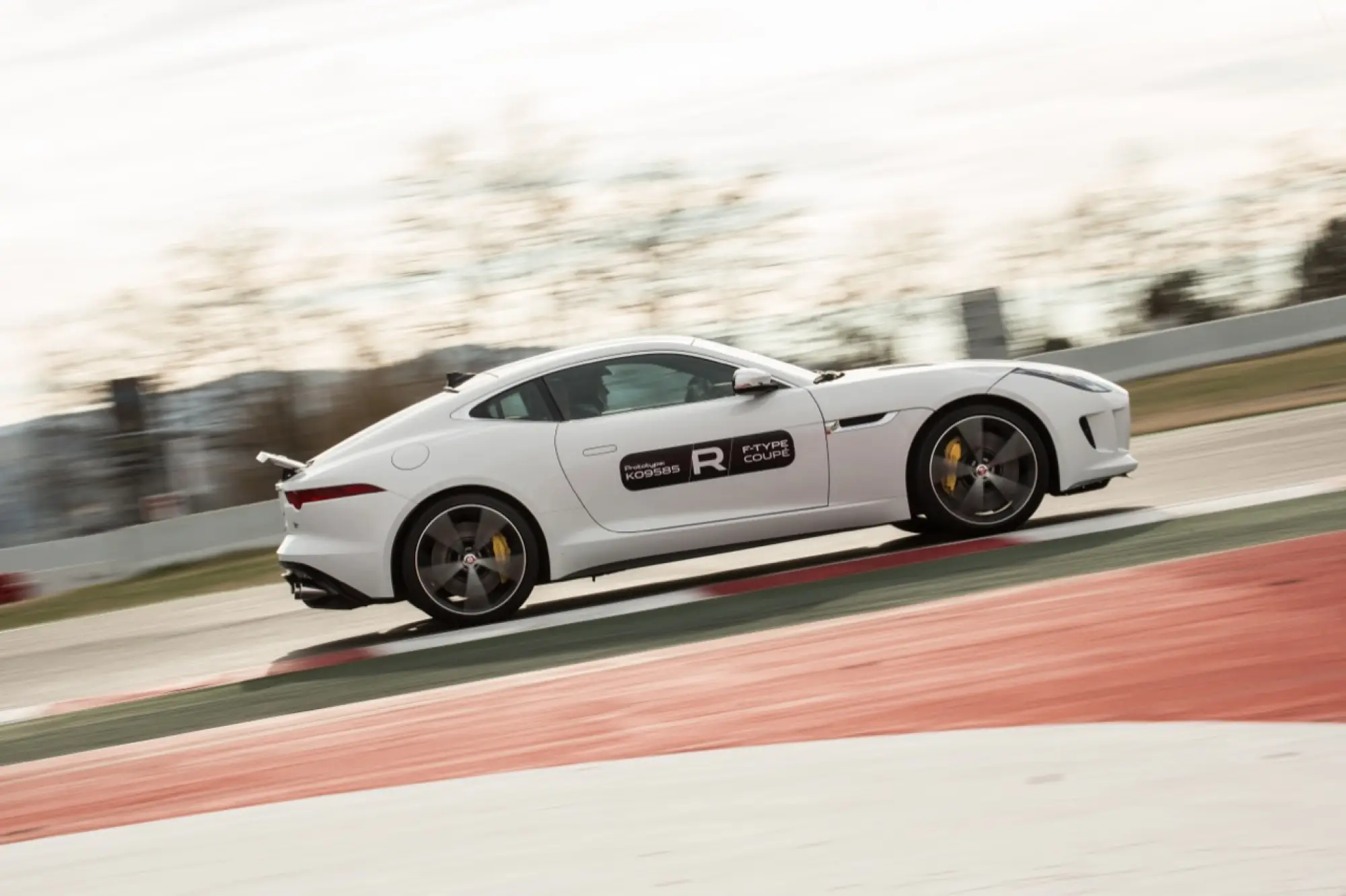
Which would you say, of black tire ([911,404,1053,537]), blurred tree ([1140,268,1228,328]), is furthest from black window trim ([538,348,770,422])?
blurred tree ([1140,268,1228,328])

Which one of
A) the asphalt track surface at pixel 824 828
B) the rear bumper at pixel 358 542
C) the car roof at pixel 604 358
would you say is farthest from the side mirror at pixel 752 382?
the asphalt track surface at pixel 824 828

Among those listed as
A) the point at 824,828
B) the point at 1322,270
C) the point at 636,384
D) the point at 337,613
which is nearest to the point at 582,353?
the point at 636,384

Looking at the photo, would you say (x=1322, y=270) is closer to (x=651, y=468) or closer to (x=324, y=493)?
(x=651, y=468)

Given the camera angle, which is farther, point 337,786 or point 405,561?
point 405,561

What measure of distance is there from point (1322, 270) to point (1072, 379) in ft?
52.5

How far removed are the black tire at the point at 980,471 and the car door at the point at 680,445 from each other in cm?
55

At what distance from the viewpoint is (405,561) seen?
25.2ft

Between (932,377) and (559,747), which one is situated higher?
(932,377)

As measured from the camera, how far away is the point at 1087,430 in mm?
8023

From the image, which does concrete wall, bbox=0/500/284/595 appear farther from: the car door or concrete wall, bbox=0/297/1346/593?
the car door

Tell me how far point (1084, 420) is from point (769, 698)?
144 inches

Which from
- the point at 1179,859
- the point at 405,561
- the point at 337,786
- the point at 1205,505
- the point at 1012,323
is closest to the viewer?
the point at 1179,859

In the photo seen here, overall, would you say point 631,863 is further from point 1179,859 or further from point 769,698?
point 769,698

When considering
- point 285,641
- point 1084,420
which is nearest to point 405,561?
point 285,641
